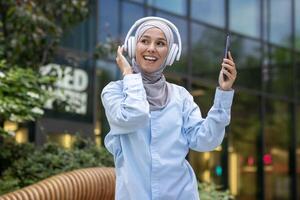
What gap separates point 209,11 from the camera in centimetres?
1350

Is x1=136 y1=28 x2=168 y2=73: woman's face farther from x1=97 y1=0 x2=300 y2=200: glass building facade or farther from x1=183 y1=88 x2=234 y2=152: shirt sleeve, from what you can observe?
x1=97 y1=0 x2=300 y2=200: glass building facade

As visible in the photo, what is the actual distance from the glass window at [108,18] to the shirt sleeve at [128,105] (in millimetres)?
8443

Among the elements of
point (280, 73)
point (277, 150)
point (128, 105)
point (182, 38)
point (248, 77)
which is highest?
point (182, 38)

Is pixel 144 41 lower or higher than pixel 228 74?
higher

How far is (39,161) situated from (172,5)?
665 centimetres

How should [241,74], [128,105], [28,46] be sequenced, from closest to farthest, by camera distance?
1. [128,105]
2. [28,46]
3. [241,74]

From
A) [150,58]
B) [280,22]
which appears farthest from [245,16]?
[150,58]

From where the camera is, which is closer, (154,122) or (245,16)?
(154,122)

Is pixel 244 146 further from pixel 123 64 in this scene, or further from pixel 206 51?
pixel 123 64

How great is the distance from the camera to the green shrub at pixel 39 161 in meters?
6.46

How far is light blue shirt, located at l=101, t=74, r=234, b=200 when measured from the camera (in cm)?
261

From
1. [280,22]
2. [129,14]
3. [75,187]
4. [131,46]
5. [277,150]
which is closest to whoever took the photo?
[131,46]

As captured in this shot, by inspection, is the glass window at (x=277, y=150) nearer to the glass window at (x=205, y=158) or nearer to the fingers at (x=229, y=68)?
the glass window at (x=205, y=158)

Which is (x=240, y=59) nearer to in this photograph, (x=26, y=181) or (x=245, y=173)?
(x=245, y=173)
